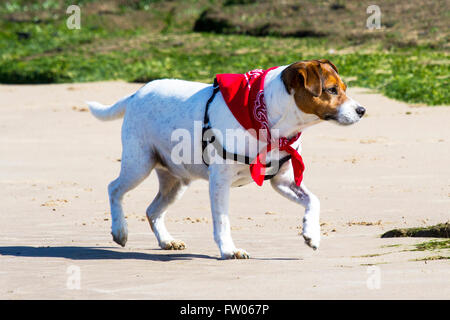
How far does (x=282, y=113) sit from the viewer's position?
6.64m

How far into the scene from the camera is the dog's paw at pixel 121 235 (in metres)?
7.30

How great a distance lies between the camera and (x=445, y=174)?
33.4 ft

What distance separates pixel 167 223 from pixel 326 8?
63.6ft

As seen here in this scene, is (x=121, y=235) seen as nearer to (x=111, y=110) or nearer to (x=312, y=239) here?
(x=111, y=110)

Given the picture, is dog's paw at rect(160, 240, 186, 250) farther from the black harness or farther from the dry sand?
the black harness

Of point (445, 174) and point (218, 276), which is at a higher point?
Result: point (218, 276)

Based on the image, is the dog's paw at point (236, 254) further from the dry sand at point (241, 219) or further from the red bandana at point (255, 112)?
the red bandana at point (255, 112)

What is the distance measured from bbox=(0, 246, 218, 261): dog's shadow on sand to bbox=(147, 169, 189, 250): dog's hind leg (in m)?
0.35

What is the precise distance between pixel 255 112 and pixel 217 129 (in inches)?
12.9

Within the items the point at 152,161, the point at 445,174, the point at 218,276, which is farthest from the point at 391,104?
the point at 218,276

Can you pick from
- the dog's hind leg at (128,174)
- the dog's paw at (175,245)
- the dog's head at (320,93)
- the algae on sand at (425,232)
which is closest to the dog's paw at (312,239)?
the dog's head at (320,93)
